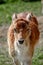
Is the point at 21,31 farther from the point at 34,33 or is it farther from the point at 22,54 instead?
the point at 34,33

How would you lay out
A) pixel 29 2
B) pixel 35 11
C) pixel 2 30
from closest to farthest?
pixel 2 30
pixel 35 11
pixel 29 2

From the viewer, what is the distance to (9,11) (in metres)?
14.8

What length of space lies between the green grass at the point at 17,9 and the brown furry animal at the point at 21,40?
19.3ft

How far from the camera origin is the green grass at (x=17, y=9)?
13.1 metres

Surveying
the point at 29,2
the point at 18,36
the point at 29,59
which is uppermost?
the point at 18,36

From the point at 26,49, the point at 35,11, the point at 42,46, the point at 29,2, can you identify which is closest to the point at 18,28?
the point at 26,49

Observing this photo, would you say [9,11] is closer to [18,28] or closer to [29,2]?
[29,2]

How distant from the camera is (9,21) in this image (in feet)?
41.1

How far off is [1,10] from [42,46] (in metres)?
6.29

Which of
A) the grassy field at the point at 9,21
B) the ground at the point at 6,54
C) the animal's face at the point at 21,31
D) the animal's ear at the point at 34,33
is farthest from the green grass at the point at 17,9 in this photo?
the animal's face at the point at 21,31

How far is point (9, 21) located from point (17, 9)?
2847 mm

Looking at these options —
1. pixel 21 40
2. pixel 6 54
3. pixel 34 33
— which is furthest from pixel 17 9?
pixel 21 40

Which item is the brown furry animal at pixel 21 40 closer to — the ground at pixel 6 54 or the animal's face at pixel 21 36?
the animal's face at pixel 21 36

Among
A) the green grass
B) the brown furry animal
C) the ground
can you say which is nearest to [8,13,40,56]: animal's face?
the brown furry animal
